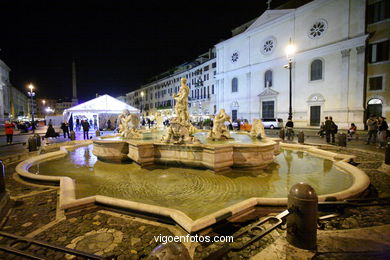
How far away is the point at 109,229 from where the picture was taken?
3.29m

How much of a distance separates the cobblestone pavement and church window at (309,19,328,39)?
30.2 meters

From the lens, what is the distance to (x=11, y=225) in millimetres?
3479

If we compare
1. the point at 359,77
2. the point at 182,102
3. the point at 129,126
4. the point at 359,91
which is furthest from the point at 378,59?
the point at 129,126

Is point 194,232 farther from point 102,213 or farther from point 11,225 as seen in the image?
point 11,225

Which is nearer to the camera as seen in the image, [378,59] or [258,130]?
[258,130]

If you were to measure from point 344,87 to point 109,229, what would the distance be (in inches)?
1177

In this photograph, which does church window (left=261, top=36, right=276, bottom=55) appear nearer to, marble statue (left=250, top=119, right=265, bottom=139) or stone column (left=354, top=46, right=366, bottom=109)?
stone column (left=354, top=46, right=366, bottom=109)

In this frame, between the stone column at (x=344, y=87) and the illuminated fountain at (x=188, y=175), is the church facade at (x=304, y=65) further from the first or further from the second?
the illuminated fountain at (x=188, y=175)

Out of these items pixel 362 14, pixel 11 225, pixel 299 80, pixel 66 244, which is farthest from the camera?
pixel 299 80

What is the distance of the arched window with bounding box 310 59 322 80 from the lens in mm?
27508

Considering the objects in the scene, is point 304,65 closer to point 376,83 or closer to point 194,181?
point 376,83

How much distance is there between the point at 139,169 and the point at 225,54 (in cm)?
3759

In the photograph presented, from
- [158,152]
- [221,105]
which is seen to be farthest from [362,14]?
[158,152]

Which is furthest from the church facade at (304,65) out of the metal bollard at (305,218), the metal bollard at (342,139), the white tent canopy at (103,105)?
the metal bollard at (305,218)
